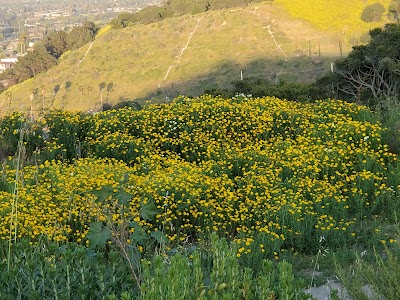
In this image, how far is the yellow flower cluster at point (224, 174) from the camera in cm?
519

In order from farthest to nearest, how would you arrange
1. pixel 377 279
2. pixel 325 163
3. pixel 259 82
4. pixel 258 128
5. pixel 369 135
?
pixel 259 82 → pixel 258 128 → pixel 369 135 → pixel 325 163 → pixel 377 279

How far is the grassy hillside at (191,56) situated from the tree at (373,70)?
31249 mm

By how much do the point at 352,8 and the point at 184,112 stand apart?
5369 cm

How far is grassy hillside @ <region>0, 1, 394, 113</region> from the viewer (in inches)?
1860

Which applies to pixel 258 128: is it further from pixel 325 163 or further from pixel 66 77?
pixel 66 77


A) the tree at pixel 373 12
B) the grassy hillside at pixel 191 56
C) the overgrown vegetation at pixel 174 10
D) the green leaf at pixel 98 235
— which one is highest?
the green leaf at pixel 98 235

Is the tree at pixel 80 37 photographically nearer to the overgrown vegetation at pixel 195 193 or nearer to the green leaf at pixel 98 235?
the overgrown vegetation at pixel 195 193

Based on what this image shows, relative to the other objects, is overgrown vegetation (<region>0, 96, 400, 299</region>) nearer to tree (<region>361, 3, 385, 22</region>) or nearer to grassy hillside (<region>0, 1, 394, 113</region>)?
grassy hillside (<region>0, 1, 394, 113</region>)

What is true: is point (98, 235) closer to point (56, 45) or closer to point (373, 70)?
point (373, 70)

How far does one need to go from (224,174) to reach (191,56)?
48.1 m

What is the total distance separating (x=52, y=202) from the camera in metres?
5.39

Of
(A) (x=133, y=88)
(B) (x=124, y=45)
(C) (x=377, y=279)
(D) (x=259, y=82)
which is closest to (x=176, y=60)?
(A) (x=133, y=88)

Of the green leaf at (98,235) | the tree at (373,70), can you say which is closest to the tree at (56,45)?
the tree at (373,70)

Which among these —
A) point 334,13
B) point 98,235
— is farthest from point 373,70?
point 334,13
